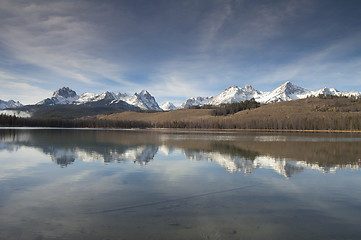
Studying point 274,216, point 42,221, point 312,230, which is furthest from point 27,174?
point 312,230

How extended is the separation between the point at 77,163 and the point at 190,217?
1948 centimetres

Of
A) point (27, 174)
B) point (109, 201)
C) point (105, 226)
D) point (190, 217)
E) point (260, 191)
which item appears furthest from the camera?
point (27, 174)

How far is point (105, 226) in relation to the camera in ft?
35.8

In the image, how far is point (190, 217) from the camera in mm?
12102

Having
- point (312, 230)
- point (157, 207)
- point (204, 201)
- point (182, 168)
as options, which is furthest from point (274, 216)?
point (182, 168)

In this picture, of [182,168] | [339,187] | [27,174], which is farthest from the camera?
[182,168]

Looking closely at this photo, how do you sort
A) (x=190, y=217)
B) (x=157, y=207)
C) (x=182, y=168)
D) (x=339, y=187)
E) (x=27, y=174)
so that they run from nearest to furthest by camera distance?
(x=190, y=217)
(x=157, y=207)
(x=339, y=187)
(x=27, y=174)
(x=182, y=168)

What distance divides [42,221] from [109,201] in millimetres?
3669

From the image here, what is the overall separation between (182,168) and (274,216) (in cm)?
1448

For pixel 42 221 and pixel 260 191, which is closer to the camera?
pixel 42 221

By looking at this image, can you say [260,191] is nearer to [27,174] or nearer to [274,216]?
[274,216]

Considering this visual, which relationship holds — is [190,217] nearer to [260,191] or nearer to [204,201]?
[204,201]

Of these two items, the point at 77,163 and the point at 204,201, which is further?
the point at 77,163

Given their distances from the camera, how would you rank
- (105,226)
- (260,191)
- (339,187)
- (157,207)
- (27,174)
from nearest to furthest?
(105,226), (157,207), (260,191), (339,187), (27,174)
